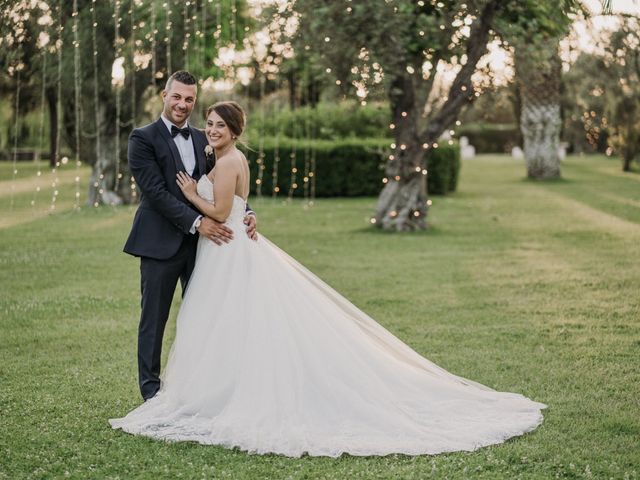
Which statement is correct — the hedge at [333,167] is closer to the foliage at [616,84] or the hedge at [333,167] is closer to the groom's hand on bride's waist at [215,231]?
the foliage at [616,84]

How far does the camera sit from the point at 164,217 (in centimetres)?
545

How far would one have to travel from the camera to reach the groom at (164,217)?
5.35 metres

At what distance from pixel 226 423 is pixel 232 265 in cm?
93

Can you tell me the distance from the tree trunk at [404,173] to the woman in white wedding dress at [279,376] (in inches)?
355

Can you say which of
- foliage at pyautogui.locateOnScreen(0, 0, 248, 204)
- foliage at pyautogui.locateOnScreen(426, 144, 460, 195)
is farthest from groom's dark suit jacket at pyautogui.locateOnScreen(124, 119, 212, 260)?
foliage at pyautogui.locateOnScreen(426, 144, 460, 195)

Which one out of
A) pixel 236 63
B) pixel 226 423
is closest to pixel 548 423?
pixel 226 423

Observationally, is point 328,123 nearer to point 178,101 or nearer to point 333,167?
point 333,167

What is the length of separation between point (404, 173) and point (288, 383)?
9.95m

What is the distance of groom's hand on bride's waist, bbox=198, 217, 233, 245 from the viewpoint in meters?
5.34

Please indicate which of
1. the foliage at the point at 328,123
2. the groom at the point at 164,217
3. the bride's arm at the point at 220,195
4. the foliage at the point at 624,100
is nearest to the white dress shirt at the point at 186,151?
the groom at the point at 164,217

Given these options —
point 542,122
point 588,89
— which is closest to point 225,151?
point 542,122

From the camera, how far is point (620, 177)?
2688 centimetres

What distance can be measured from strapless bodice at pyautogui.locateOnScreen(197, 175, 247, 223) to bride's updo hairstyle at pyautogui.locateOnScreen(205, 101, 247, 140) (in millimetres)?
331

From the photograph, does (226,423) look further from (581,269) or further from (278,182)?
(278,182)
